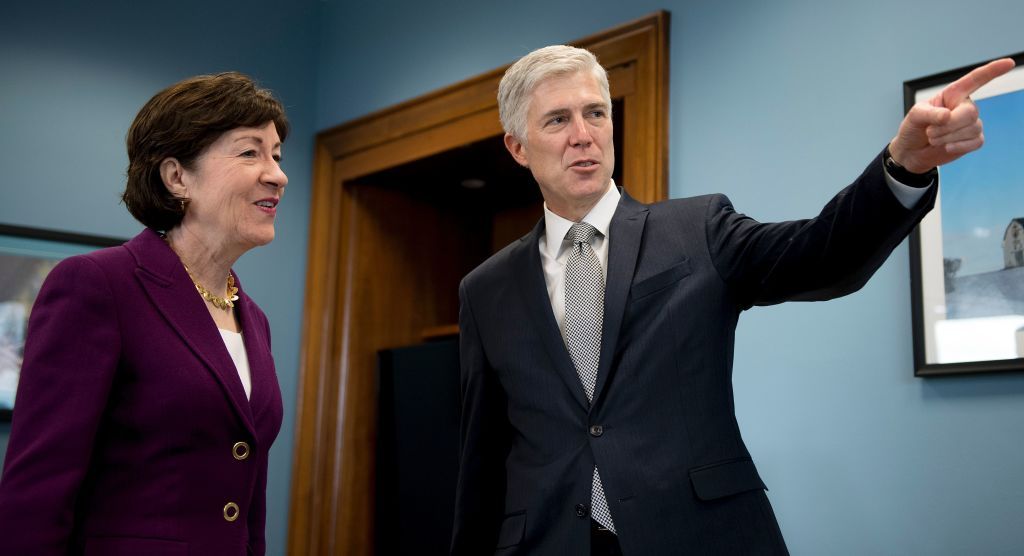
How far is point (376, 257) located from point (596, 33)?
1444 millimetres

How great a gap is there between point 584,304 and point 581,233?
15 centimetres

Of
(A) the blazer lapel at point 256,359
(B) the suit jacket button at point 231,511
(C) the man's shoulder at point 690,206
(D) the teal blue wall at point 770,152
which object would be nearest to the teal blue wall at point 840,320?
(D) the teal blue wall at point 770,152

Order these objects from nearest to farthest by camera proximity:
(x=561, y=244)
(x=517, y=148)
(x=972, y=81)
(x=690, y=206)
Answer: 1. (x=972, y=81)
2. (x=690, y=206)
3. (x=561, y=244)
4. (x=517, y=148)

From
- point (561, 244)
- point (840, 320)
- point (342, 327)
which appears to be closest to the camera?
point (561, 244)

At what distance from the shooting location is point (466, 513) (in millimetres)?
1741

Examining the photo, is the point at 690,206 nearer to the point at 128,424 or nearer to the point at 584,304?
the point at 584,304

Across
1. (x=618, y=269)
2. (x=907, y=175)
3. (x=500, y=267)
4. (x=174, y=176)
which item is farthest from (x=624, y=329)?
(x=174, y=176)

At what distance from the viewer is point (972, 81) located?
48.3 inches

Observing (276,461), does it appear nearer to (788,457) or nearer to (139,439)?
(788,457)

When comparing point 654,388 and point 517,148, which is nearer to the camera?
point 654,388

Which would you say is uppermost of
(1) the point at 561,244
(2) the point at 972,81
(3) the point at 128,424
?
(2) the point at 972,81

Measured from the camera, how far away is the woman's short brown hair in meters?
1.73

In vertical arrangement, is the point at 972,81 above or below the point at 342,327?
above

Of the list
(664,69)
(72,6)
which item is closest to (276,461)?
(72,6)
